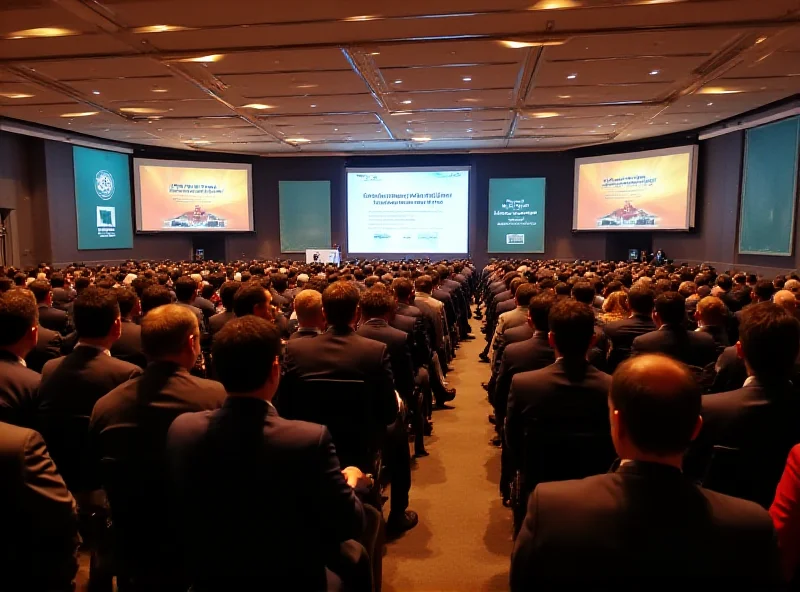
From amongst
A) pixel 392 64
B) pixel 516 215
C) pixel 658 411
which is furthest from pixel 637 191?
pixel 658 411

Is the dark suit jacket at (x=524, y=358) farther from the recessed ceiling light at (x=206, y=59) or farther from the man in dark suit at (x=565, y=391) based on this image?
the recessed ceiling light at (x=206, y=59)

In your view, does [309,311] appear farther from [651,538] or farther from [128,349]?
[651,538]

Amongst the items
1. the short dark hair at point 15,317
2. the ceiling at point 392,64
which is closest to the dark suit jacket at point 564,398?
the short dark hair at point 15,317

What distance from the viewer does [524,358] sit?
3223 millimetres

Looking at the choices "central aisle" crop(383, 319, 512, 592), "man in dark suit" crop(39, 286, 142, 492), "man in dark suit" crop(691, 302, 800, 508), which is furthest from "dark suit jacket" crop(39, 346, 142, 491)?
"man in dark suit" crop(691, 302, 800, 508)

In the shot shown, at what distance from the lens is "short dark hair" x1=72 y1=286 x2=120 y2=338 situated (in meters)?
2.58

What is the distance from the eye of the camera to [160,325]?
2.12 m

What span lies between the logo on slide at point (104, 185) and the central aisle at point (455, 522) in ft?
54.3

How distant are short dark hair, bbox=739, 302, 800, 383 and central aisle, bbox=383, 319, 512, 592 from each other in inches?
60.1

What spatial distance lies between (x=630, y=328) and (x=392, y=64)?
7.42 metres

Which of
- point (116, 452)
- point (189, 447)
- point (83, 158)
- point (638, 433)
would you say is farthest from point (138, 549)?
point (83, 158)

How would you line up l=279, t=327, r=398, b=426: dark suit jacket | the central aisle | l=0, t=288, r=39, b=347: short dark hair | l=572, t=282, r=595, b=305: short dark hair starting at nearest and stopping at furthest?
1. l=0, t=288, r=39, b=347: short dark hair
2. l=279, t=327, r=398, b=426: dark suit jacket
3. the central aisle
4. l=572, t=282, r=595, b=305: short dark hair

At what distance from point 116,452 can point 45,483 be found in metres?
0.29

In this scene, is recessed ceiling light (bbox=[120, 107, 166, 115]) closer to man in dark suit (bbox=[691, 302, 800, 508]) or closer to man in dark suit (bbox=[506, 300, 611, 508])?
man in dark suit (bbox=[506, 300, 611, 508])
